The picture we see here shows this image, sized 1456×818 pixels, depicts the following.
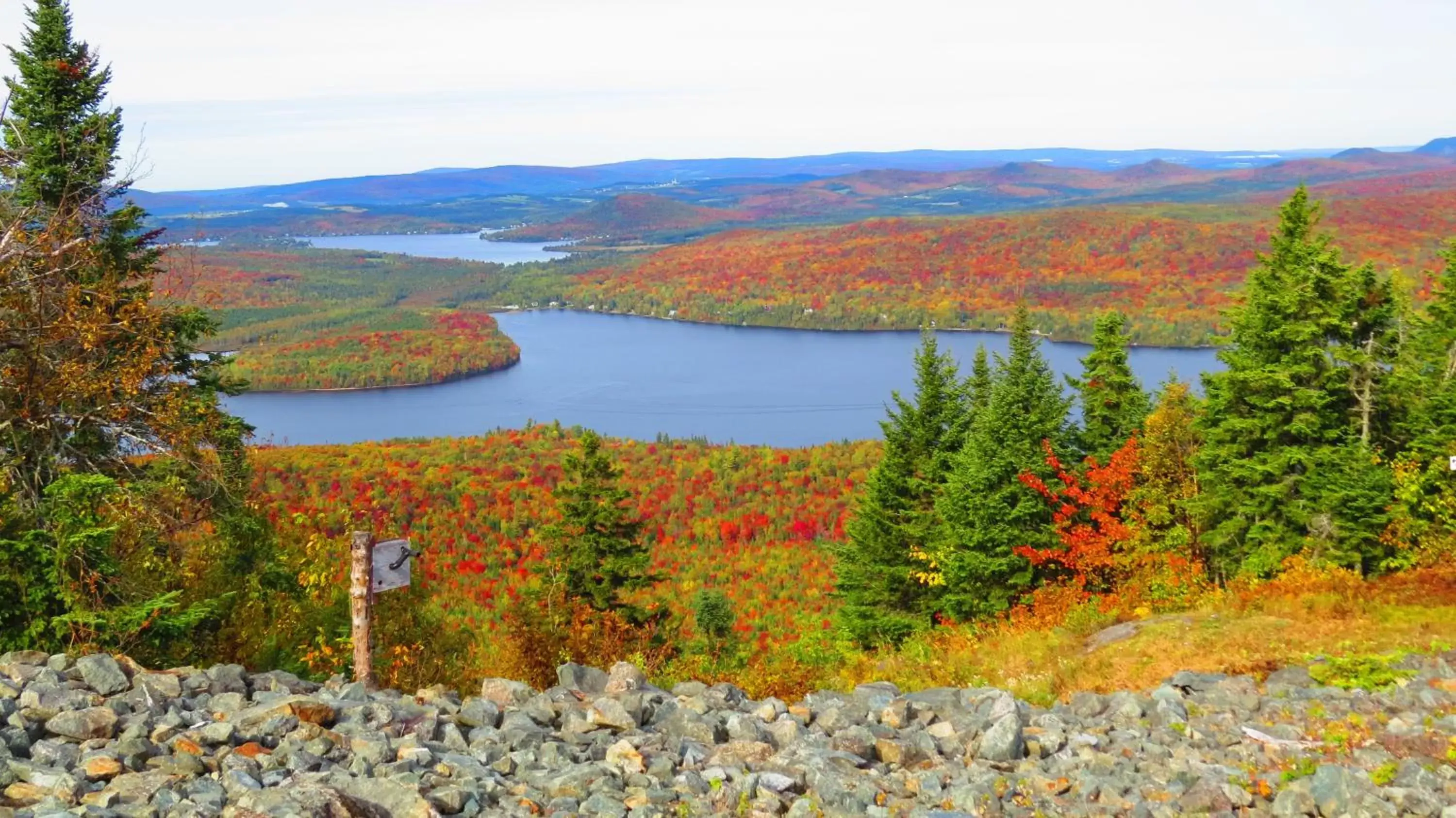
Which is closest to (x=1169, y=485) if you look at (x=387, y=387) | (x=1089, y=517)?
(x=1089, y=517)

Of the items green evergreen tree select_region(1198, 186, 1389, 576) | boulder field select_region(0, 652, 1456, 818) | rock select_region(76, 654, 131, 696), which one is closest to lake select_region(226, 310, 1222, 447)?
green evergreen tree select_region(1198, 186, 1389, 576)

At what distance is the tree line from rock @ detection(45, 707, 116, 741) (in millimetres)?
14208

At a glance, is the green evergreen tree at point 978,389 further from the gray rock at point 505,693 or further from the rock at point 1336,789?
the rock at point 1336,789

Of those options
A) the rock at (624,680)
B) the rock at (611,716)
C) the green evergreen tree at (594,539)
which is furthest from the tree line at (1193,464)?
the rock at (611,716)

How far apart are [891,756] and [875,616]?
17.6 metres

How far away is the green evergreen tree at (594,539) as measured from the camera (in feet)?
79.6

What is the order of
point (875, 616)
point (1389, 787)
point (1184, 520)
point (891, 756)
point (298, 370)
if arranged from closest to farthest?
point (1389, 787), point (891, 756), point (1184, 520), point (875, 616), point (298, 370)

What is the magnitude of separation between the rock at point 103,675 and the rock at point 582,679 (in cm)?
351

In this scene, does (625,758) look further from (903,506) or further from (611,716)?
(903,506)

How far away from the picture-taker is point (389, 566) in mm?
8688

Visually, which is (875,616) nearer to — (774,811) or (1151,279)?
(774,811)

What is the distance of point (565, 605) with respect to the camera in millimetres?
17938

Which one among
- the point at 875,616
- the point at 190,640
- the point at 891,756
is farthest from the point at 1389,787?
the point at 875,616

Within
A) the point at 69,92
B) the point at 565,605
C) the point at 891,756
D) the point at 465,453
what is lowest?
the point at 465,453
